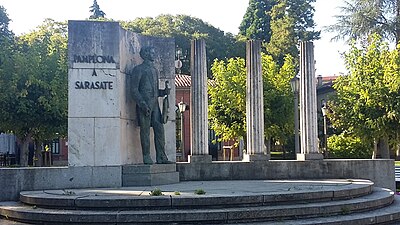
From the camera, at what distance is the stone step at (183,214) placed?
1018cm

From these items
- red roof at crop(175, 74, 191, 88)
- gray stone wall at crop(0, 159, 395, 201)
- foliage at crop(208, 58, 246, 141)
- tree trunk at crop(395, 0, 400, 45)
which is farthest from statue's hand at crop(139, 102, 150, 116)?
red roof at crop(175, 74, 191, 88)

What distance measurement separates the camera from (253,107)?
750 inches

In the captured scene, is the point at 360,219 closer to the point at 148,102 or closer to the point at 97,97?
the point at 148,102

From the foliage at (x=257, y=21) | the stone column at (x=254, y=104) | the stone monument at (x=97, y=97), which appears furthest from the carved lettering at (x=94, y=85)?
the foliage at (x=257, y=21)

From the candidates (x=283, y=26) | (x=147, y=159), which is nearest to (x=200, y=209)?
(x=147, y=159)

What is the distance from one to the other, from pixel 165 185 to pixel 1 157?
2621 centimetres

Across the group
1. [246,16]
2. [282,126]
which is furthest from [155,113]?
[246,16]

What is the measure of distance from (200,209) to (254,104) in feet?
29.1

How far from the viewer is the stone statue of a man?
50.1 ft

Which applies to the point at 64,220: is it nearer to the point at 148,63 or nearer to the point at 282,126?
the point at 148,63

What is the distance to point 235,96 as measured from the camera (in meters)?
35.9

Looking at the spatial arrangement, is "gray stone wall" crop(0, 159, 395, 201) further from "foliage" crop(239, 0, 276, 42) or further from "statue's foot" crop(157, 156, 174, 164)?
"foliage" crop(239, 0, 276, 42)

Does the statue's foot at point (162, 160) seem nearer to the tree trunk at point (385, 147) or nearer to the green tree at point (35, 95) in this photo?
the green tree at point (35, 95)

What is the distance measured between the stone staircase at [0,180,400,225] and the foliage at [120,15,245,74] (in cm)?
4173
